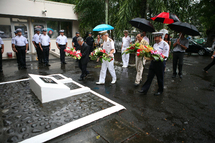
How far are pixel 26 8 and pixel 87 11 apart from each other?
535 cm

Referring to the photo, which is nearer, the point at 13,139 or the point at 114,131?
the point at 13,139

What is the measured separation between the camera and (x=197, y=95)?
17.3ft

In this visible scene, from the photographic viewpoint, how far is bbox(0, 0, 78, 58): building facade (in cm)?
1261

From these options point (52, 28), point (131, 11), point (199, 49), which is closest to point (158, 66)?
point (131, 11)

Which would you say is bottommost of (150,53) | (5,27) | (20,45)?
(150,53)

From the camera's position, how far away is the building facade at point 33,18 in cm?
1261

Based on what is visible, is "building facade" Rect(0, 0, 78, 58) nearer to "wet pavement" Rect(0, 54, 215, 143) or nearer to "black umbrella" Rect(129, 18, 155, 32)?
"black umbrella" Rect(129, 18, 155, 32)

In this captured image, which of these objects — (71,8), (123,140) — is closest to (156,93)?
(123,140)

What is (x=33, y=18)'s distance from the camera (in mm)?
14383

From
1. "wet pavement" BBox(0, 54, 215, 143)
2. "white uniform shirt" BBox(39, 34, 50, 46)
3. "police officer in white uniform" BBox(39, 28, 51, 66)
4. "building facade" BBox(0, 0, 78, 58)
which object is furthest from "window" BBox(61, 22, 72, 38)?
"wet pavement" BBox(0, 54, 215, 143)

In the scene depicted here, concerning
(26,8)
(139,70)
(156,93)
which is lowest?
(156,93)

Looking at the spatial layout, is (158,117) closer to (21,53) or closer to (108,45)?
(108,45)

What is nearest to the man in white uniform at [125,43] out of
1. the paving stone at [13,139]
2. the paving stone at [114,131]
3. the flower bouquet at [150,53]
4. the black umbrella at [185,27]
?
the black umbrella at [185,27]

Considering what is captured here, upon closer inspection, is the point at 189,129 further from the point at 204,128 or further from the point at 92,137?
the point at 92,137
